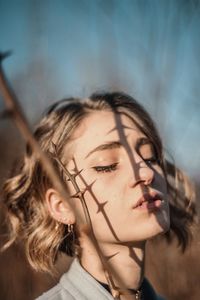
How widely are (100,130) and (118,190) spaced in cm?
18

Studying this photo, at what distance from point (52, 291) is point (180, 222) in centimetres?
59

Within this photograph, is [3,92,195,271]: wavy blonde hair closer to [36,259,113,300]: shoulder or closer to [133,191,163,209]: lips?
[36,259,113,300]: shoulder

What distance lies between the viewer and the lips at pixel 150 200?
3.69 feet

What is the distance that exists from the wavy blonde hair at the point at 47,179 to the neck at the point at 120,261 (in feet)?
0.34

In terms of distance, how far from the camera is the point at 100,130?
1.25 meters

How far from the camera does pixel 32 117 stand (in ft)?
6.68

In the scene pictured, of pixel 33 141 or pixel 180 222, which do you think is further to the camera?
pixel 180 222

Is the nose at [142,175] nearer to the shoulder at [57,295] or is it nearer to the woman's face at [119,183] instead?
the woman's face at [119,183]

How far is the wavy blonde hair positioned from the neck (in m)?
0.10

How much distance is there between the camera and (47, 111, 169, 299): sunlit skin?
3.72ft

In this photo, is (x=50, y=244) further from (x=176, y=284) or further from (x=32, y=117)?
(x=176, y=284)

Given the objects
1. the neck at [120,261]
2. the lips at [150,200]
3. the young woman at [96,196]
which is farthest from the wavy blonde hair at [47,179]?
the lips at [150,200]

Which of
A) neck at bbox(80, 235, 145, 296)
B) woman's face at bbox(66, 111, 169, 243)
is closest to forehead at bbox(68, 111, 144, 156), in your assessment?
woman's face at bbox(66, 111, 169, 243)

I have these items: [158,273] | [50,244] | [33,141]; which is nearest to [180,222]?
[50,244]
